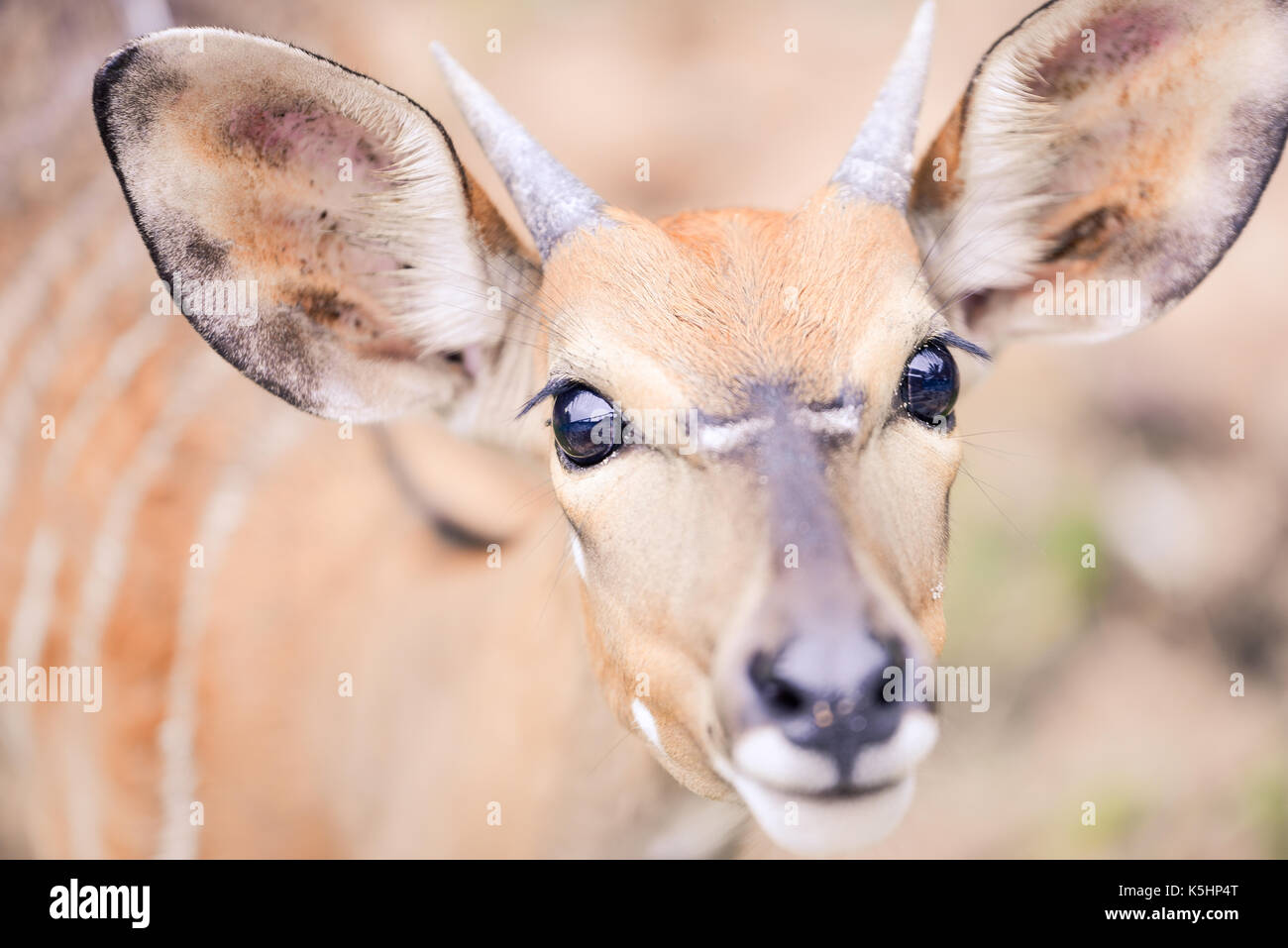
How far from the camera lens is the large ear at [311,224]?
92.7 inches

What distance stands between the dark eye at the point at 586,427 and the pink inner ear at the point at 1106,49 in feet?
4.66

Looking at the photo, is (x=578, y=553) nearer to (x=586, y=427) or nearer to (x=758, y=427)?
(x=586, y=427)

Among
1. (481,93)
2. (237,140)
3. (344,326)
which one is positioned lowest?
(344,326)

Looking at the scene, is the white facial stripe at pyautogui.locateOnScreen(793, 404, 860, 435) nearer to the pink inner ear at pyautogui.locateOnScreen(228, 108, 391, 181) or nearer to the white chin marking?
the white chin marking

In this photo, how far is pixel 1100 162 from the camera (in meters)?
2.89

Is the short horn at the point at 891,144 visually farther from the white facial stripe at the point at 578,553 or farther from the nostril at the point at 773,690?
the nostril at the point at 773,690

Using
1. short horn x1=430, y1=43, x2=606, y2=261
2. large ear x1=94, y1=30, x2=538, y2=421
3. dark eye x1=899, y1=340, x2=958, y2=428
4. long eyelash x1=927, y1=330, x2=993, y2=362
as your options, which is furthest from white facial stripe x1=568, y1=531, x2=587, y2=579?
long eyelash x1=927, y1=330, x2=993, y2=362

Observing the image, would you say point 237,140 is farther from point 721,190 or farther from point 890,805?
point 721,190

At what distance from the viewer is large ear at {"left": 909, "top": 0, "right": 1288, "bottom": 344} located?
2.62 meters

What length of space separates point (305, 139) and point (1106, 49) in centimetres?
200
